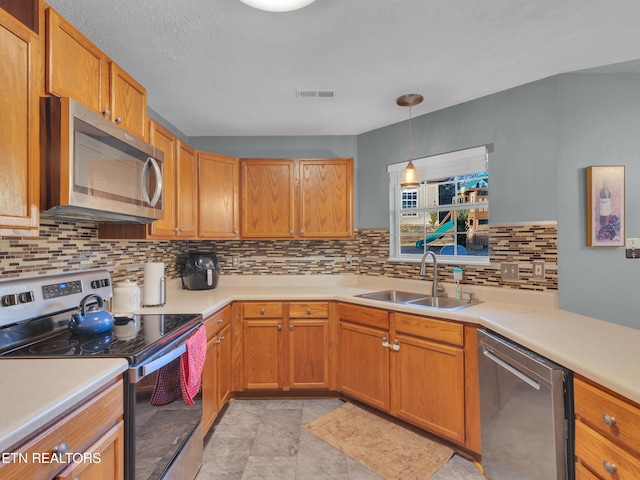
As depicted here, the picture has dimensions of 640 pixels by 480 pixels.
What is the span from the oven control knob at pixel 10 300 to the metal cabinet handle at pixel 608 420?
2.24 meters

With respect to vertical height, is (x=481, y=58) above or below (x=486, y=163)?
above

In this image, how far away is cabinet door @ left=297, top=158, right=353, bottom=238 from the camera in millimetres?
2943

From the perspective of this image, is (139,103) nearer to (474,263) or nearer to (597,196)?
(474,263)

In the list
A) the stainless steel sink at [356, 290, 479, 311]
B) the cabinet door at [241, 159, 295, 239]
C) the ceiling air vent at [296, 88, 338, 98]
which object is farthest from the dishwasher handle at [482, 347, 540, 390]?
the ceiling air vent at [296, 88, 338, 98]

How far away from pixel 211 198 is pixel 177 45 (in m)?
1.25

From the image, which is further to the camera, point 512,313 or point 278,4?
point 512,313

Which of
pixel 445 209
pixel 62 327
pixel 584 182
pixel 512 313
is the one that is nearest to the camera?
pixel 62 327

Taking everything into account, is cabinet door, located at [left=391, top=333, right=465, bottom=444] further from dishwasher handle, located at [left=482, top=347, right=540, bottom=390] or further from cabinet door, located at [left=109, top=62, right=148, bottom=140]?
cabinet door, located at [left=109, top=62, right=148, bottom=140]

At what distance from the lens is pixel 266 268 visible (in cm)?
322

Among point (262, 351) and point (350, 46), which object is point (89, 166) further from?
point (262, 351)

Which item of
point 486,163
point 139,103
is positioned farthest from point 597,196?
point 139,103

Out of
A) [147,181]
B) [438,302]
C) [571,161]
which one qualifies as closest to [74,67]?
[147,181]

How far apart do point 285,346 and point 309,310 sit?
1.12ft

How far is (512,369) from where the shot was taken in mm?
1541
